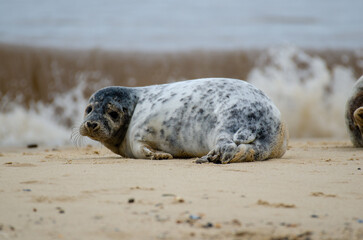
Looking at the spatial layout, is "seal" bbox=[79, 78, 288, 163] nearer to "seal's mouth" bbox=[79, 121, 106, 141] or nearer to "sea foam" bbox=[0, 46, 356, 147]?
"seal's mouth" bbox=[79, 121, 106, 141]

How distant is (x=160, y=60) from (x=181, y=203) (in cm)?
1152

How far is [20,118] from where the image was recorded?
11.5 m

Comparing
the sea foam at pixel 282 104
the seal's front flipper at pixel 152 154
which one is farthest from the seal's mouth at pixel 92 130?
the sea foam at pixel 282 104

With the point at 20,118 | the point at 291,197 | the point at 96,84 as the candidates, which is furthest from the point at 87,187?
the point at 96,84


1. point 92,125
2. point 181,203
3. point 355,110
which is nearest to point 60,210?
point 181,203

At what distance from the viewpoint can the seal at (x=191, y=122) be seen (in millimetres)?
5090

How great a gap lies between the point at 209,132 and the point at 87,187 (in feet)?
6.52

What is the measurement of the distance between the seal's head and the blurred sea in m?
3.49

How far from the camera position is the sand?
2.55 meters

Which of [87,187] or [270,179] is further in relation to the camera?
[270,179]

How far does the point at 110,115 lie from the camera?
598cm

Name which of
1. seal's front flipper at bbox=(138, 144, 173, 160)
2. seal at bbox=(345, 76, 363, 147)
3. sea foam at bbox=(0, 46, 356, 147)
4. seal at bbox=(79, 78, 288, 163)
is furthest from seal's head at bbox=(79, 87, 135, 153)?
sea foam at bbox=(0, 46, 356, 147)

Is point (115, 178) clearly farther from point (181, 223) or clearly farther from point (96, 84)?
point (96, 84)

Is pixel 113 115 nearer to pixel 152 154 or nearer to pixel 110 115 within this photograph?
pixel 110 115
